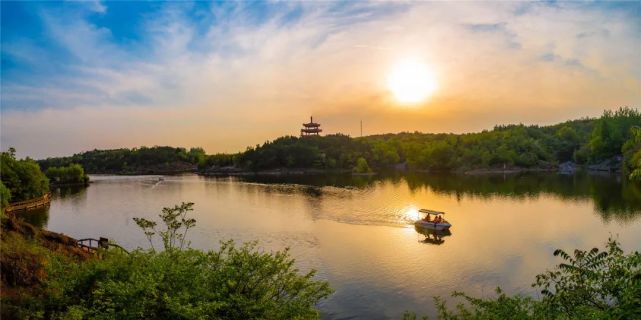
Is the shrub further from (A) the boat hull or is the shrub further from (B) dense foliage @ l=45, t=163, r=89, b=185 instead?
(B) dense foliage @ l=45, t=163, r=89, b=185

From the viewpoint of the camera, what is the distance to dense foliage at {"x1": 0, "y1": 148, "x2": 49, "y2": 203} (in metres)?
56.5

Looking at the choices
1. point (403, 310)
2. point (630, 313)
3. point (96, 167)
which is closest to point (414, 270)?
point (403, 310)

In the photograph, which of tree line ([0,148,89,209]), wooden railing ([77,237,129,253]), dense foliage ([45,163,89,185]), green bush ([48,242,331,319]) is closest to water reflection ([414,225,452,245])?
green bush ([48,242,331,319])

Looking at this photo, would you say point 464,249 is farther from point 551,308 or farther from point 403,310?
point 551,308

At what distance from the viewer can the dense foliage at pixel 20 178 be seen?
56.5 metres

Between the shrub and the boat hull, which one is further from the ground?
the shrub

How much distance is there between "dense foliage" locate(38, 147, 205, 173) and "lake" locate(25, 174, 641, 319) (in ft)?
316

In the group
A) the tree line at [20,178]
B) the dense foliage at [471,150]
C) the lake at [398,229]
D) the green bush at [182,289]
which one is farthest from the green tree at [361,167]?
the green bush at [182,289]

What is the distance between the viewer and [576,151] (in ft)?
357

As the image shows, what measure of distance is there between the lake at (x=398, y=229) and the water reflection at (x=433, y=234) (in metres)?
0.17

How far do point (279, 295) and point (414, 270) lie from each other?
1619 centimetres

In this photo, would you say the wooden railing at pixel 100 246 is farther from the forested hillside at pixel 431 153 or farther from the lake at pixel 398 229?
the forested hillside at pixel 431 153

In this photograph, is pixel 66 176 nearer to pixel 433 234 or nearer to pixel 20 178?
pixel 20 178

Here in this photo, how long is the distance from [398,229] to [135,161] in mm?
150381
